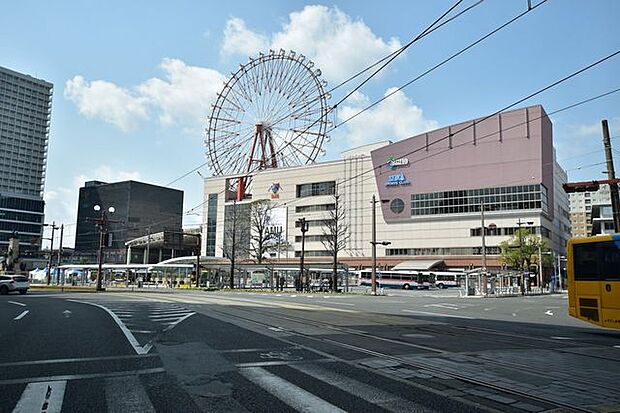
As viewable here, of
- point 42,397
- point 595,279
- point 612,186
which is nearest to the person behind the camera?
point 42,397

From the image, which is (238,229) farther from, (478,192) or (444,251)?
(478,192)

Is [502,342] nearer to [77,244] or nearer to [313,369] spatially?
[313,369]

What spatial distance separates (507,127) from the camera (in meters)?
80.5

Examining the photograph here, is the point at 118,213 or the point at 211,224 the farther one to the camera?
the point at 118,213

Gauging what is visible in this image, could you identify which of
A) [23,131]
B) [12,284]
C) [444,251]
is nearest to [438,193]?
[444,251]

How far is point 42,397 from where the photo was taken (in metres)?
6.24

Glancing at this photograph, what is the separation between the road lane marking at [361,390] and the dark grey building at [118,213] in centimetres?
14437

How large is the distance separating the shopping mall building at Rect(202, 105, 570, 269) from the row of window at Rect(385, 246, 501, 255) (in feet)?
0.56

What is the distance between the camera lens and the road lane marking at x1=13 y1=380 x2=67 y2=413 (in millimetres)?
5707

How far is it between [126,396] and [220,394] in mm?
1166

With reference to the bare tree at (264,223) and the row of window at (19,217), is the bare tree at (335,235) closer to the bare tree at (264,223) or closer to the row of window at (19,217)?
the bare tree at (264,223)

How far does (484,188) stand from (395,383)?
8056 centimetres

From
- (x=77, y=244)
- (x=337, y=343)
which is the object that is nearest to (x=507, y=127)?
(x=337, y=343)

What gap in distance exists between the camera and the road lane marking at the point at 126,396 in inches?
228
